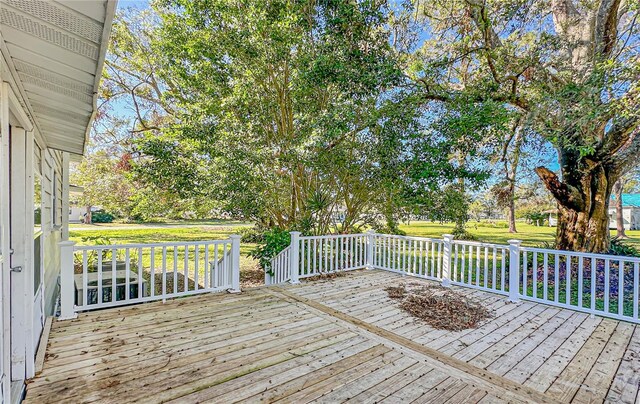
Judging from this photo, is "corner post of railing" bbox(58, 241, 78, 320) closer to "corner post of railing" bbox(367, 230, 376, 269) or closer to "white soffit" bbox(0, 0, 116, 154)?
"white soffit" bbox(0, 0, 116, 154)

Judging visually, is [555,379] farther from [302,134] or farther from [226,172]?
[226,172]

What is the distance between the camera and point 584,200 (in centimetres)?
661

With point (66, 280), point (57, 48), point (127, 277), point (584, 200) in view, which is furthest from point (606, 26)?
point (66, 280)

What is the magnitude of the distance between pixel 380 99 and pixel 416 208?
2.29 metres

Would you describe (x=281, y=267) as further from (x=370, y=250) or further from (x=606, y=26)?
(x=606, y=26)

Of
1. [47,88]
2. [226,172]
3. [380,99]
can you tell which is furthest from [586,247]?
[47,88]

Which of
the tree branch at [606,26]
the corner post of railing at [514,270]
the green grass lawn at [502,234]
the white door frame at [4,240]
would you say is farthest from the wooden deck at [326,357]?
the green grass lawn at [502,234]

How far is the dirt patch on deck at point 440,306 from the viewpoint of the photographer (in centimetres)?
366

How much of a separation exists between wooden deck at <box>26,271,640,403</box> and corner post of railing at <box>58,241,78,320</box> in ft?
0.55

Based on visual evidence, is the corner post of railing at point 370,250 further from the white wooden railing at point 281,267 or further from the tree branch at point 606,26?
the tree branch at point 606,26

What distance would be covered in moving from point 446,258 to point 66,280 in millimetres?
5454

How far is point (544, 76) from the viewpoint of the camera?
584 centimetres

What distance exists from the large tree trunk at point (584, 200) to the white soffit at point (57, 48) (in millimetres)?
8269

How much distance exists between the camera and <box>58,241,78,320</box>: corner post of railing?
336 cm
